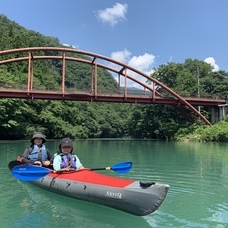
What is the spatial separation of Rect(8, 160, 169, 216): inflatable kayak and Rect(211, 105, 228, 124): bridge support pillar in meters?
37.8

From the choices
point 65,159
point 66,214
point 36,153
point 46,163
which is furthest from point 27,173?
point 36,153

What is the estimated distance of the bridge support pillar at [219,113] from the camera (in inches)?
1668

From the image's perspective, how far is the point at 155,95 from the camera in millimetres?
40219

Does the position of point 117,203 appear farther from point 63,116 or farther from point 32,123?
point 63,116

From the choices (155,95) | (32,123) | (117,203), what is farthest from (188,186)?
(32,123)

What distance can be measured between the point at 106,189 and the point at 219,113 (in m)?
39.5

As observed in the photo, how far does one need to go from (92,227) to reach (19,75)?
44855mm

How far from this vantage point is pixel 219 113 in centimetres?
4319

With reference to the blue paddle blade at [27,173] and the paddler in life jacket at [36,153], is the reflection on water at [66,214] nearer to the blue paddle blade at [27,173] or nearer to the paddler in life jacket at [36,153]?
the blue paddle blade at [27,173]

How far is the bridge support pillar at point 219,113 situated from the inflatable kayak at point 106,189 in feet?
124

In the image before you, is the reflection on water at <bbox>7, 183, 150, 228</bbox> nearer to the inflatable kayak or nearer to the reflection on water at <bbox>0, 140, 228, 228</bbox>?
the reflection on water at <bbox>0, 140, 228, 228</bbox>

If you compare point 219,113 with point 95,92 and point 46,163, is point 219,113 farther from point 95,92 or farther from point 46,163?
point 46,163

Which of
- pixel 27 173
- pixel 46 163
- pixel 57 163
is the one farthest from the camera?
pixel 46 163

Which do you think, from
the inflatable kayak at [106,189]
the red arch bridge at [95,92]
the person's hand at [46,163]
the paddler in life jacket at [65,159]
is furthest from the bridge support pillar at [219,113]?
the inflatable kayak at [106,189]
